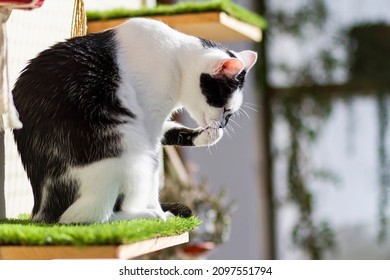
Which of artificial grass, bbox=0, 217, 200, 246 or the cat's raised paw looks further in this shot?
the cat's raised paw

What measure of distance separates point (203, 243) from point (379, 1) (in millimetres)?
1289

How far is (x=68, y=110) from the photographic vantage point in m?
0.91

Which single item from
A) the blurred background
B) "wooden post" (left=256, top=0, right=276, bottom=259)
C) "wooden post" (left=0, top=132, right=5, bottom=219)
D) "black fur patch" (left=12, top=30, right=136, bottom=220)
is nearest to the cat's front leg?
"black fur patch" (left=12, top=30, right=136, bottom=220)

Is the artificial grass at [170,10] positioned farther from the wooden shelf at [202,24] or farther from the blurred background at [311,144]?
the blurred background at [311,144]

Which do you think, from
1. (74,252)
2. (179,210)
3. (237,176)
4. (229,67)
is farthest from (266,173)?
(74,252)

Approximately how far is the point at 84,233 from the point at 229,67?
304mm

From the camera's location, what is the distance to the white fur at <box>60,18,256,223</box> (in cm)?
89

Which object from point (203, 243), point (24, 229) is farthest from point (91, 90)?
point (203, 243)

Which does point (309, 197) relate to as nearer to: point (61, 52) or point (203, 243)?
point (203, 243)

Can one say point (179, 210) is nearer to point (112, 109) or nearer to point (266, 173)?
point (112, 109)

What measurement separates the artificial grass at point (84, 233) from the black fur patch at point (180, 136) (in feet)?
0.53

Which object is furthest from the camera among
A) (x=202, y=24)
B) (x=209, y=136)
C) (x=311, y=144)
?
(x=311, y=144)

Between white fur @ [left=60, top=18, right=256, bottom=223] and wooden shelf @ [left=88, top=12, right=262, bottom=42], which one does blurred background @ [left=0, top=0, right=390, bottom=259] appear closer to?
wooden shelf @ [left=88, top=12, right=262, bottom=42]

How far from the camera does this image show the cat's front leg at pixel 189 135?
1.01 m
